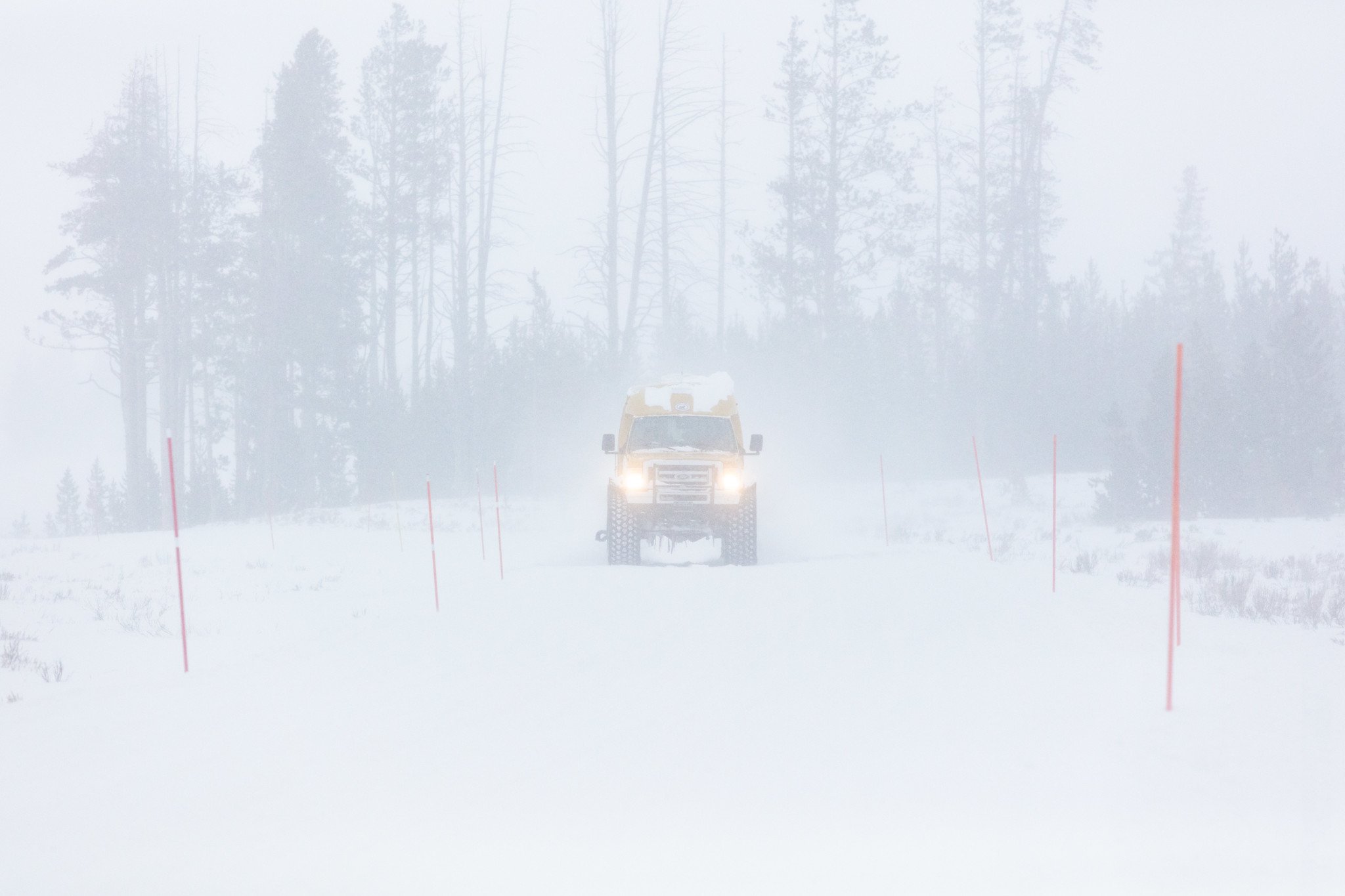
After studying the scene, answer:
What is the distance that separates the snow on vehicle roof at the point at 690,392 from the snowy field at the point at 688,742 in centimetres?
406

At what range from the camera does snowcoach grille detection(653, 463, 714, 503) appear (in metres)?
15.3

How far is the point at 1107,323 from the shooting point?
5506cm

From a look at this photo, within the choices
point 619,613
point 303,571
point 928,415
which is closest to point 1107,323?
point 928,415

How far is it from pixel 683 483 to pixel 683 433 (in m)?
1.16

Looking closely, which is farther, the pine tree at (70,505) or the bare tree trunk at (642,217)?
the pine tree at (70,505)

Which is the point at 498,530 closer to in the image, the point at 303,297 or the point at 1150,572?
the point at 1150,572

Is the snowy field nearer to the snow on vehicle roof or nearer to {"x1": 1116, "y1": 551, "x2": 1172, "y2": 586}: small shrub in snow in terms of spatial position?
{"x1": 1116, "y1": 551, "x2": 1172, "y2": 586}: small shrub in snow

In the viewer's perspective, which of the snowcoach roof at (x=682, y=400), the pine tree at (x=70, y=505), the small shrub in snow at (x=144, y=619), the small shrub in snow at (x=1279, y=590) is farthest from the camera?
the pine tree at (x=70, y=505)

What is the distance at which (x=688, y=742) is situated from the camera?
6.45 m

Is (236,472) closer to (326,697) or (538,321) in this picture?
(538,321)

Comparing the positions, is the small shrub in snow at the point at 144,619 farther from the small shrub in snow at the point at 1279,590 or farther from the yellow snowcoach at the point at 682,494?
the small shrub in snow at the point at 1279,590

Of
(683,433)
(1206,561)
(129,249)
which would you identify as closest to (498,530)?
(683,433)

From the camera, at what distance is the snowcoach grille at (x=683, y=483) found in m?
15.3

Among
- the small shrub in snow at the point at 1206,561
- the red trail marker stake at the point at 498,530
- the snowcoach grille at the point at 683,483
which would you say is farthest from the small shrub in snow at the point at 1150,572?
the red trail marker stake at the point at 498,530
